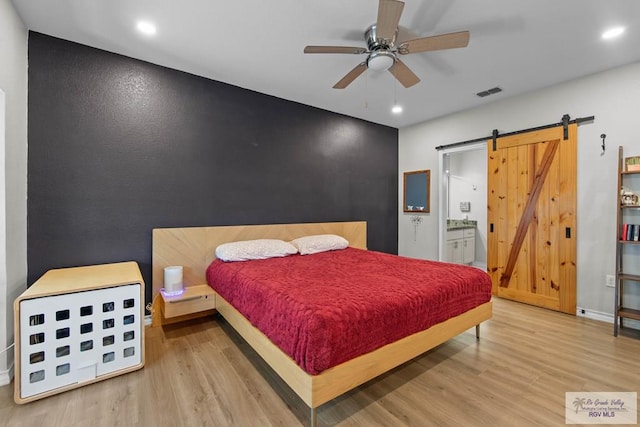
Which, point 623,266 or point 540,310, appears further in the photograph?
point 540,310

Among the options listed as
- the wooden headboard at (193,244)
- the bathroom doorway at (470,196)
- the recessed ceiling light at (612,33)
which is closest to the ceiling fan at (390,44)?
the recessed ceiling light at (612,33)

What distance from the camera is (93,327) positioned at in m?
1.96

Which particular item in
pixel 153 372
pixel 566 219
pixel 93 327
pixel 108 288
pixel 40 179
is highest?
pixel 40 179

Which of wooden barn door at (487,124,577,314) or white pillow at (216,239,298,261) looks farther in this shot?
wooden barn door at (487,124,577,314)

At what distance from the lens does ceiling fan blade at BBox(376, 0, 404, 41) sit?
164 centimetres

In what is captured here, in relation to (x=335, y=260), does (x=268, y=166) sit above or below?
above

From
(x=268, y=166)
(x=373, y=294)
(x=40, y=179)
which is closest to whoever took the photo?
(x=373, y=294)

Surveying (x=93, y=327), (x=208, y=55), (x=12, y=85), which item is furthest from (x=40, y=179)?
(x=208, y=55)

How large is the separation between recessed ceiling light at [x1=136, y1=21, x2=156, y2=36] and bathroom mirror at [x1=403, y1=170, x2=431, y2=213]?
13.3ft

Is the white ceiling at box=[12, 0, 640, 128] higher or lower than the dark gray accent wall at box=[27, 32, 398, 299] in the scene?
higher

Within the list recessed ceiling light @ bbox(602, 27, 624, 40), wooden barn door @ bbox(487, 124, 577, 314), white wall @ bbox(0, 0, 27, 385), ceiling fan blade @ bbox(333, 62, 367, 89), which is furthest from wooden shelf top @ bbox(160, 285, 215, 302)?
recessed ceiling light @ bbox(602, 27, 624, 40)

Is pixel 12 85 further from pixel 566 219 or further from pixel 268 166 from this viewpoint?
pixel 566 219

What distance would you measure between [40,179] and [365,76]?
322 cm

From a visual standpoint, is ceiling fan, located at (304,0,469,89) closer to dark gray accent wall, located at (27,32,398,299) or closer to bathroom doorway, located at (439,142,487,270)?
dark gray accent wall, located at (27,32,398,299)
